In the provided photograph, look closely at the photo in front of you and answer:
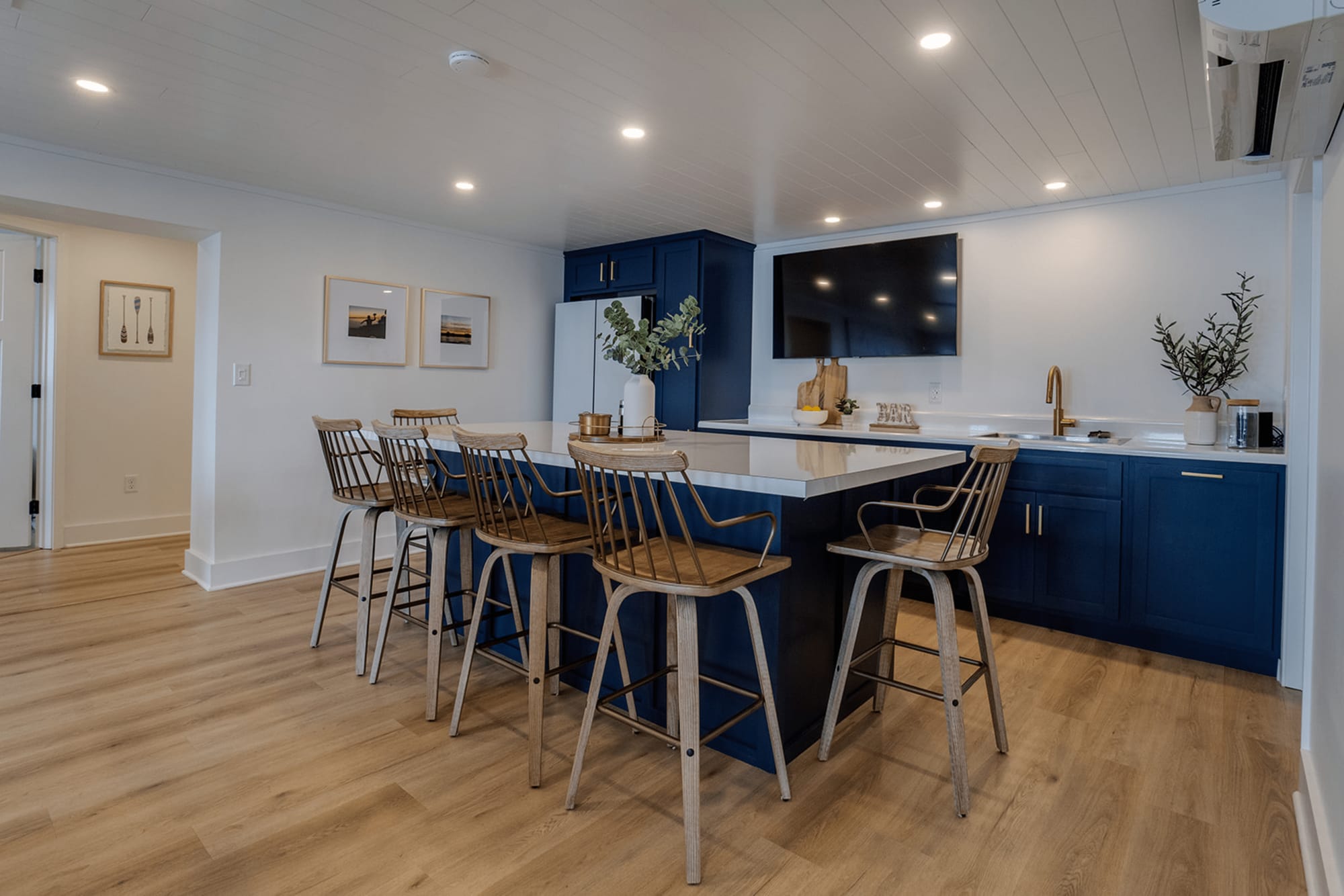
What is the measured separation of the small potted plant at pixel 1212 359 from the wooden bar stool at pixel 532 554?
2867 millimetres

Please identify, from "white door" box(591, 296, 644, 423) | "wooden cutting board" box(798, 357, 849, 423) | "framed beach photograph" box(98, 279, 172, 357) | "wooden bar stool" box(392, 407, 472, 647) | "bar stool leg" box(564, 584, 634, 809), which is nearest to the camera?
"bar stool leg" box(564, 584, 634, 809)

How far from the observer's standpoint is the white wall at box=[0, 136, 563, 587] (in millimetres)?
3686

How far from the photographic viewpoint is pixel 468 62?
237cm

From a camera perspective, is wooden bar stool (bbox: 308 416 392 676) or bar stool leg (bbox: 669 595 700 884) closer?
bar stool leg (bbox: 669 595 700 884)

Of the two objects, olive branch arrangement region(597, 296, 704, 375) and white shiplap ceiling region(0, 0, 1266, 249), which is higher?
white shiplap ceiling region(0, 0, 1266, 249)

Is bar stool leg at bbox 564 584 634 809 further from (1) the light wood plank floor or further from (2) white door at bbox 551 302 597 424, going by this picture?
(2) white door at bbox 551 302 597 424

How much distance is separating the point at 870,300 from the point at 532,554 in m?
3.26

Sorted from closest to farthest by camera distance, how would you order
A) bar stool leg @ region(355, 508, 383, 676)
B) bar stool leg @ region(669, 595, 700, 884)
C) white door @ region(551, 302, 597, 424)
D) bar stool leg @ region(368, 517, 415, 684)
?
bar stool leg @ region(669, 595, 700, 884) < bar stool leg @ region(368, 517, 415, 684) < bar stool leg @ region(355, 508, 383, 676) < white door @ region(551, 302, 597, 424)

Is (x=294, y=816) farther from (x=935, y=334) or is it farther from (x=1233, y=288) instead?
(x=1233, y=288)

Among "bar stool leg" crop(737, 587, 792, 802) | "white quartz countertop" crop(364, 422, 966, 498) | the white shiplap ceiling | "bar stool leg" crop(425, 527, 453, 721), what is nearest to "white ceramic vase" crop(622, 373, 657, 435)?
"white quartz countertop" crop(364, 422, 966, 498)

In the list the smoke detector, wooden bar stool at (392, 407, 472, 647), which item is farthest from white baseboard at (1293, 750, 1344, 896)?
the smoke detector

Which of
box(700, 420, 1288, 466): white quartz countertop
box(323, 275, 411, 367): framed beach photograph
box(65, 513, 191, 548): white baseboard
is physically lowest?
box(65, 513, 191, 548): white baseboard

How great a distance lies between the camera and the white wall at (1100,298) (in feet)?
11.3

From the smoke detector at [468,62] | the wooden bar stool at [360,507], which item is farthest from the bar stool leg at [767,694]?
the smoke detector at [468,62]
